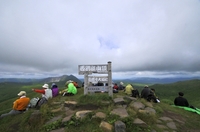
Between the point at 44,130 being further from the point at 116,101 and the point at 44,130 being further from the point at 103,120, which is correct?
the point at 116,101

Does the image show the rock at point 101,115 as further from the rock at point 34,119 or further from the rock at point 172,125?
the rock at point 172,125

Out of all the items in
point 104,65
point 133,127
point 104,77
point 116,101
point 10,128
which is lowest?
point 10,128

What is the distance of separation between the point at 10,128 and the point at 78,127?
14.8 feet

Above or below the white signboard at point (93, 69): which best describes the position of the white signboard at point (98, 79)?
below

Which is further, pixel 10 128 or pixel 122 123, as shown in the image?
pixel 10 128

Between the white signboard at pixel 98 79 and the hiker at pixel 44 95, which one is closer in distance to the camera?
the hiker at pixel 44 95

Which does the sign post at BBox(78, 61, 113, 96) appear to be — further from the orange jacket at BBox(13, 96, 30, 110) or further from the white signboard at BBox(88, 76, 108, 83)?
the orange jacket at BBox(13, 96, 30, 110)

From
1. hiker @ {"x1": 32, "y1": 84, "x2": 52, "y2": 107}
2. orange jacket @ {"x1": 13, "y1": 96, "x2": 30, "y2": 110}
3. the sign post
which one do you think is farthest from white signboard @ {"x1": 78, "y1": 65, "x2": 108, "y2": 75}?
orange jacket @ {"x1": 13, "y1": 96, "x2": 30, "y2": 110}

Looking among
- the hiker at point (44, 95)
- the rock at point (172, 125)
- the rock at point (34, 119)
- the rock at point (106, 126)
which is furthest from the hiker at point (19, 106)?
the rock at point (172, 125)

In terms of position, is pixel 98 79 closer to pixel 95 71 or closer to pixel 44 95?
pixel 95 71

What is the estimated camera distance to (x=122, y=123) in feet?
19.9

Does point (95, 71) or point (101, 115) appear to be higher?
point (95, 71)

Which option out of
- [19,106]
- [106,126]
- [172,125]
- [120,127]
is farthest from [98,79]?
[19,106]

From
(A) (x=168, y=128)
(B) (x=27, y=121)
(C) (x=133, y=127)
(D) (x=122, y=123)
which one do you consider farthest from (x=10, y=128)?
(A) (x=168, y=128)
